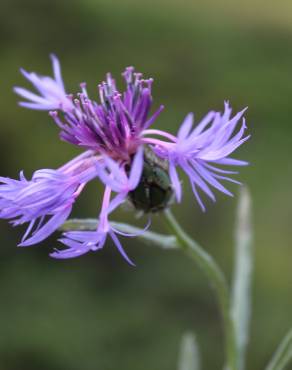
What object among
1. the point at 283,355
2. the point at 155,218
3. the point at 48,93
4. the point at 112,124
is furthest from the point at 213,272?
the point at 155,218

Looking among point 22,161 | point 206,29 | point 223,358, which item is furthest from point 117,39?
point 223,358

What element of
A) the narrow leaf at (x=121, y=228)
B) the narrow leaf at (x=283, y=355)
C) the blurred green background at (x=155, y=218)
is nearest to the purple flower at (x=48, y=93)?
the narrow leaf at (x=121, y=228)

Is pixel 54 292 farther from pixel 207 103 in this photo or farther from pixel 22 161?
pixel 207 103

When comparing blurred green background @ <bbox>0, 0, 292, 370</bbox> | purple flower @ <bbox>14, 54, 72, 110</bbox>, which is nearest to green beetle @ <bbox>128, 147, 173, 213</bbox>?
purple flower @ <bbox>14, 54, 72, 110</bbox>

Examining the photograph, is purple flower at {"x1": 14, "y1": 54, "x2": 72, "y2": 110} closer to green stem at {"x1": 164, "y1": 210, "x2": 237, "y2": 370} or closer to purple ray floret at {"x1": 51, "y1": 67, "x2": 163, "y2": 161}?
purple ray floret at {"x1": 51, "y1": 67, "x2": 163, "y2": 161}

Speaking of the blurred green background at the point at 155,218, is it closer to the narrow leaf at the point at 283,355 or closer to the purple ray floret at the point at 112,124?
the narrow leaf at the point at 283,355

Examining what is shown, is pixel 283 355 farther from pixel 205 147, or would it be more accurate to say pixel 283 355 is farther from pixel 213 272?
pixel 205 147
